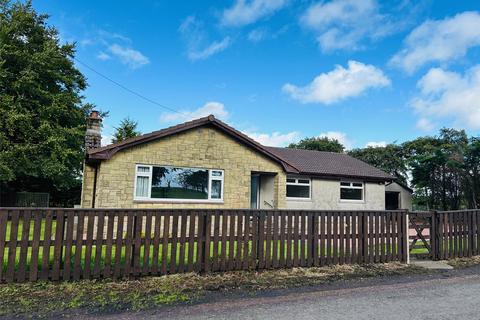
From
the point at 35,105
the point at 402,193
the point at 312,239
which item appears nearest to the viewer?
the point at 312,239

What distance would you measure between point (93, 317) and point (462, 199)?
30526 millimetres

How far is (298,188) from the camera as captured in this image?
2006cm

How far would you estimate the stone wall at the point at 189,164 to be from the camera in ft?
39.0

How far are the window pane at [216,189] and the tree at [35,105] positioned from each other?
1422 cm

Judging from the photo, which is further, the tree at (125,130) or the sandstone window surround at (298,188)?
the tree at (125,130)

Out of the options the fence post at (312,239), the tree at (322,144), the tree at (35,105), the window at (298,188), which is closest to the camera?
the fence post at (312,239)

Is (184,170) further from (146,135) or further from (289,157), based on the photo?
(289,157)

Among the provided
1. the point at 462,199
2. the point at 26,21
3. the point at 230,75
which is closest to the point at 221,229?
the point at 230,75

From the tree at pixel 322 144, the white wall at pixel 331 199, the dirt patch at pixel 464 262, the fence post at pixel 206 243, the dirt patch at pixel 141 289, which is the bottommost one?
the dirt patch at pixel 141 289

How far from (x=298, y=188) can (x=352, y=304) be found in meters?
15.3

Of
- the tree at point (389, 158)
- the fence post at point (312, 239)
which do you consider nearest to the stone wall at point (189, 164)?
the fence post at point (312, 239)

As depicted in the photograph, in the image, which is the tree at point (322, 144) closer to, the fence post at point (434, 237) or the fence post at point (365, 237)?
the fence post at point (434, 237)

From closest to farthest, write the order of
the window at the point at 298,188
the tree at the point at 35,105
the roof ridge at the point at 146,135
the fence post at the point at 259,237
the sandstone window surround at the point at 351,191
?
1. the fence post at the point at 259,237
2. the roof ridge at the point at 146,135
3. the window at the point at 298,188
4. the sandstone window surround at the point at 351,191
5. the tree at the point at 35,105

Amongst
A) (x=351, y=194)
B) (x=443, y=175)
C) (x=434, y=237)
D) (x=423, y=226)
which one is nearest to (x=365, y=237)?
(x=423, y=226)
